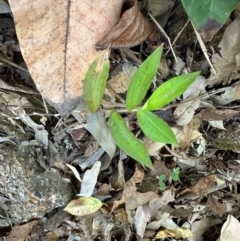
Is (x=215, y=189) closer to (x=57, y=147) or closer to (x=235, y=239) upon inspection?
(x=235, y=239)

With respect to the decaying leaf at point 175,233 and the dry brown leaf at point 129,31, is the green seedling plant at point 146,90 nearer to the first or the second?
the dry brown leaf at point 129,31

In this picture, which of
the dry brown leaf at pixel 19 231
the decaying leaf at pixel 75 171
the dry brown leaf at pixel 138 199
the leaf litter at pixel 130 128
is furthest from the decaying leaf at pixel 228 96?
the dry brown leaf at pixel 19 231

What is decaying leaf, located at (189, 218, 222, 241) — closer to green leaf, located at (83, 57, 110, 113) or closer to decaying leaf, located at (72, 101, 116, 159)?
decaying leaf, located at (72, 101, 116, 159)

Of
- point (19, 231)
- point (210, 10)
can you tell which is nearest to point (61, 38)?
point (210, 10)

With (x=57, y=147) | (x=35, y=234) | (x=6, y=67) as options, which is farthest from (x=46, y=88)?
(x=35, y=234)

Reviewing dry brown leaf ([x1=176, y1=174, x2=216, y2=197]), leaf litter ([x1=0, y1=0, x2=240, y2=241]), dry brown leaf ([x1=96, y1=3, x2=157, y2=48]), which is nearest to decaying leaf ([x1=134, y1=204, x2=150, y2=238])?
leaf litter ([x1=0, y1=0, x2=240, y2=241])

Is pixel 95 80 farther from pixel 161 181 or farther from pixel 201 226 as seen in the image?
pixel 201 226

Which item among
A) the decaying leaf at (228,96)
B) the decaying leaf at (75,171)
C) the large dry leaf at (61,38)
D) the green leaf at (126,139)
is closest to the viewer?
the large dry leaf at (61,38)
